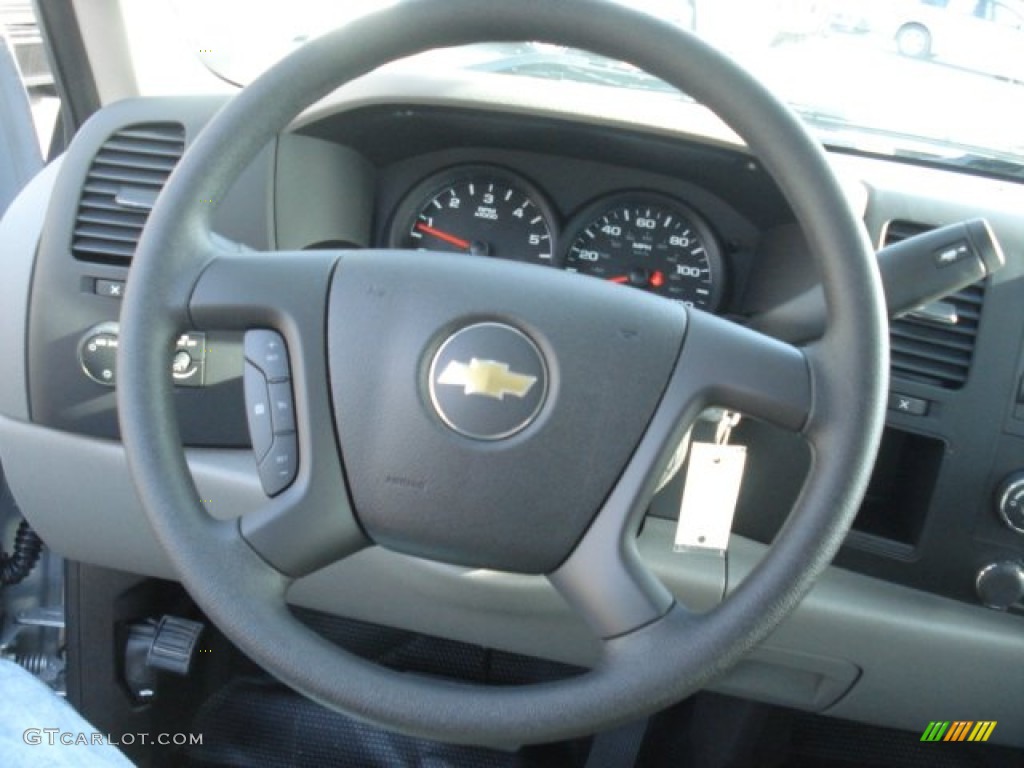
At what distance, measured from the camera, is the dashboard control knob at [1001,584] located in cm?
123

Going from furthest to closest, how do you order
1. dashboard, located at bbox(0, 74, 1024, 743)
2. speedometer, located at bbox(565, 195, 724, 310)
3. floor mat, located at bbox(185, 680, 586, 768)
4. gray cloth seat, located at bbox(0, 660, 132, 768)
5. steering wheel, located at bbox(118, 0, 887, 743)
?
floor mat, located at bbox(185, 680, 586, 768), speedometer, located at bbox(565, 195, 724, 310), dashboard, located at bbox(0, 74, 1024, 743), gray cloth seat, located at bbox(0, 660, 132, 768), steering wheel, located at bbox(118, 0, 887, 743)

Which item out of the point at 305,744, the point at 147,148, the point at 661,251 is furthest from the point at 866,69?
the point at 305,744

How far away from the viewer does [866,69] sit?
5.14ft

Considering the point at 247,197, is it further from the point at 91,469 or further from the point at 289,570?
the point at 289,570

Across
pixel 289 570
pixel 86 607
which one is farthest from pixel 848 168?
pixel 86 607

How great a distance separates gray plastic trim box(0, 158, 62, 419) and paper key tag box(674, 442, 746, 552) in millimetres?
929

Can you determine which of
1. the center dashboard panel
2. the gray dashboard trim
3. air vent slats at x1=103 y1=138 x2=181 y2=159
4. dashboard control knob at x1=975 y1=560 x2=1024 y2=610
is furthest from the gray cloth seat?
dashboard control knob at x1=975 y1=560 x2=1024 y2=610

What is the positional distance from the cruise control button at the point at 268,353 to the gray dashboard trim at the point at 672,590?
1.39 feet

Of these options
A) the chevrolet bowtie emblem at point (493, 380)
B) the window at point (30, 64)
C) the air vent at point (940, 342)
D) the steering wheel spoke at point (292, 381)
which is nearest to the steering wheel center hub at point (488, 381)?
the chevrolet bowtie emblem at point (493, 380)

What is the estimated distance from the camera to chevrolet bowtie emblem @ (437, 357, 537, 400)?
0.92 meters

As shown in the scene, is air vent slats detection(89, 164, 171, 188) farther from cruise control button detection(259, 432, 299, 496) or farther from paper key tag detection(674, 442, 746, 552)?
paper key tag detection(674, 442, 746, 552)

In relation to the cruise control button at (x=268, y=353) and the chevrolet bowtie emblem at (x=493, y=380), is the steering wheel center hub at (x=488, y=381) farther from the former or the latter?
the cruise control button at (x=268, y=353)

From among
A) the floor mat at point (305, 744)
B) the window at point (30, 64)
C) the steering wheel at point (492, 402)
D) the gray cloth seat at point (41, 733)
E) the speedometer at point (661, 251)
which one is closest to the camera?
the steering wheel at point (492, 402)

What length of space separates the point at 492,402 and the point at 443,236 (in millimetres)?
665
